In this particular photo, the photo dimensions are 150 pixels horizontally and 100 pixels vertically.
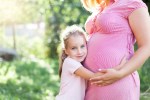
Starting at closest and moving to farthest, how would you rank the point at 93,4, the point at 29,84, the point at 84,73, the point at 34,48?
the point at 84,73
the point at 93,4
the point at 29,84
the point at 34,48

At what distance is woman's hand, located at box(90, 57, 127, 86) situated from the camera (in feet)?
10.3

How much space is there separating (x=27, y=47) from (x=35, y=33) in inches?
113

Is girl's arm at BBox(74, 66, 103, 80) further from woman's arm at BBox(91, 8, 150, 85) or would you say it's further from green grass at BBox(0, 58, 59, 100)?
green grass at BBox(0, 58, 59, 100)

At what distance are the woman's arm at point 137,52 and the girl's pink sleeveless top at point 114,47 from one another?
0.06 metres

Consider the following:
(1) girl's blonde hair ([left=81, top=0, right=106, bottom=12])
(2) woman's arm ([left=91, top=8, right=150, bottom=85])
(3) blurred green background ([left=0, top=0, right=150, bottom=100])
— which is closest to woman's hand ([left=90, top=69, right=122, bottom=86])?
(2) woman's arm ([left=91, top=8, right=150, bottom=85])

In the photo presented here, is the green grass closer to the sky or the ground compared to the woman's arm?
closer to the ground

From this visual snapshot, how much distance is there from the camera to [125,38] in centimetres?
327

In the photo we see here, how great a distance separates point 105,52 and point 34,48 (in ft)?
63.6

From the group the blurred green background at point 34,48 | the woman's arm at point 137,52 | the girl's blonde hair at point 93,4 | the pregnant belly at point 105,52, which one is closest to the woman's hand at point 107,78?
the woman's arm at point 137,52

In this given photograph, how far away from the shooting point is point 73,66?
331 centimetres

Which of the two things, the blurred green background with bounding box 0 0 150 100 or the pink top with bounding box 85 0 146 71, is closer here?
the pink top with bounding box 85 0 146 71

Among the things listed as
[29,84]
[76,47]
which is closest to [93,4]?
[76,47]

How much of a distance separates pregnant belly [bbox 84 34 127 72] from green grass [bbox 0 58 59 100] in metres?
3.37

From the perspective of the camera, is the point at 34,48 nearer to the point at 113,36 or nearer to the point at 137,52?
the point at 113,36
